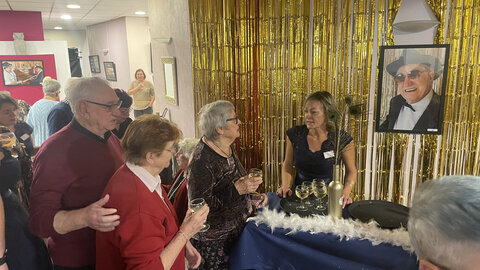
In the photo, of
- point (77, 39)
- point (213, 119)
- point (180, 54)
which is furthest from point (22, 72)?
point (180, 54)

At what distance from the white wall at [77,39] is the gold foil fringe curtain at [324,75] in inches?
86.5

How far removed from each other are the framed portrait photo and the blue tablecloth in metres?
2.11

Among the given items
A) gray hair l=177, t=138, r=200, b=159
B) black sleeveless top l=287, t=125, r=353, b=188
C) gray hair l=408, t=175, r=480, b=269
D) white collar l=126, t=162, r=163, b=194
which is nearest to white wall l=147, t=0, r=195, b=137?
gray hair l=177, t=138, r=200, b=159

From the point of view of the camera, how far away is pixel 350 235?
1.69 metres

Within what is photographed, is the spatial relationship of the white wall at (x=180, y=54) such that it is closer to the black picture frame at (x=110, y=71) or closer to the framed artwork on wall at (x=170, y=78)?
the framed artwork on wall at (x=170, y=78)

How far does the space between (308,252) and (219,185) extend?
2.20ft

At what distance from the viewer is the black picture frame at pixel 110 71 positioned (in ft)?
4.38

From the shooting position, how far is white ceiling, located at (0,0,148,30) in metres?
1.20

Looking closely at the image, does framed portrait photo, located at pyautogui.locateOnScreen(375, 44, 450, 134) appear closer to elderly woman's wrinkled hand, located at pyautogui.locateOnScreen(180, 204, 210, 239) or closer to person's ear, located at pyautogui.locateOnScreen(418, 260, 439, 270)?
elderly woman's wrinkled hand, located at pyautogui.locateOnScreen(180, 204, 210, 239)

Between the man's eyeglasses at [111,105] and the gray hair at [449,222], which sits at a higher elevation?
the man's eyeglasses at [111,105]

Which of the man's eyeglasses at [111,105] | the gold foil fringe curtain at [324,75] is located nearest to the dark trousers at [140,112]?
the man's eyeglasses at [111,105]

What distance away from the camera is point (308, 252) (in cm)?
172

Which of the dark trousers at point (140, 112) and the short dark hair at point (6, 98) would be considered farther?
the dark trousers at point (140, 112)

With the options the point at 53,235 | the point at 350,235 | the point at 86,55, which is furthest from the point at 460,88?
the point at 53,235
